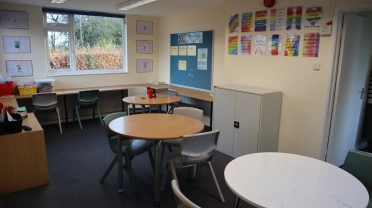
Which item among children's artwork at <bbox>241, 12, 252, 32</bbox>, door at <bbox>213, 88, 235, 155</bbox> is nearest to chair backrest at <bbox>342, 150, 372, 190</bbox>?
door at <bbox>213, 88, 235, 155</bbox>

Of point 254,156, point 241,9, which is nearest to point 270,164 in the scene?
point 254,156

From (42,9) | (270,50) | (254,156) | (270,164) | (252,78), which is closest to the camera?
(270,164)

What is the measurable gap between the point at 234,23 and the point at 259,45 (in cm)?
64

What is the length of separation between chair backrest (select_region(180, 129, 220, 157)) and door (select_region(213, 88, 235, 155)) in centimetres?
138

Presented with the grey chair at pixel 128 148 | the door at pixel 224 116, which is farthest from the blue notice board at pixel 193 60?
the grey chair at pixel 128 148

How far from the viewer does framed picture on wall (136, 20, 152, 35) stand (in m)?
6.27

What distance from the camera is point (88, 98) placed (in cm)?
521

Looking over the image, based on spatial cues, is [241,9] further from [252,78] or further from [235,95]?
[235,95]

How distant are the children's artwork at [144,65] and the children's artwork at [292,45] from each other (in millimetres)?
3829

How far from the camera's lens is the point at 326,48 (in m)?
3.18

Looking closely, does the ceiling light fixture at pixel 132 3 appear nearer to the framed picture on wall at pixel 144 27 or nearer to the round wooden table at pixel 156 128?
the framed picture on wall at pixel 144 27

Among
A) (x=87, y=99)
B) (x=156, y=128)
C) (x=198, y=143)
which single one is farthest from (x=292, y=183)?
(x=87, y=99)

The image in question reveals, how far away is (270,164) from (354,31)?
2.33 m

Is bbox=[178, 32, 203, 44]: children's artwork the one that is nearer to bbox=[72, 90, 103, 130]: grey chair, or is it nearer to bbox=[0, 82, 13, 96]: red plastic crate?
bbox=[72, 90, 103, 130]: grey chair
